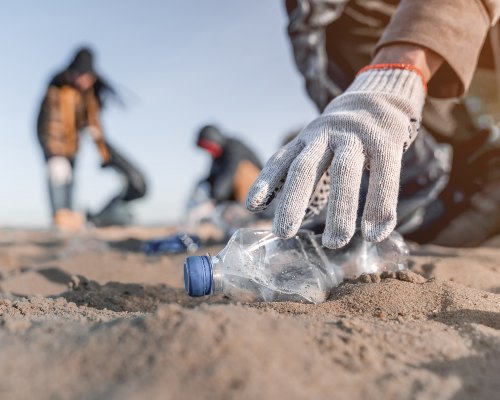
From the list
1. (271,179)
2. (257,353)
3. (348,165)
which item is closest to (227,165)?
(271,179)

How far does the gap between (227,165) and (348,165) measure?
4901 mm

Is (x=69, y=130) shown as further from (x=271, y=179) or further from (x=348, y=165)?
(x=348, y=165)

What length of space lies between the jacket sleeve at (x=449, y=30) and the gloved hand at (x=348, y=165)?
0.33m

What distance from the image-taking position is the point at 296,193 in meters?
1.45

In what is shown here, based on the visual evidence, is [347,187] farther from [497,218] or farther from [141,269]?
[497,218]

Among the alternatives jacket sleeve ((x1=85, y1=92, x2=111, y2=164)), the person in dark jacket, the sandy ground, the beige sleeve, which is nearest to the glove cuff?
the beige sleeve

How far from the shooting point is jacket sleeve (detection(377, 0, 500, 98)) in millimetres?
1823

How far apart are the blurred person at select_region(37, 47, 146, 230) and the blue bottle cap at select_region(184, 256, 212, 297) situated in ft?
19.2

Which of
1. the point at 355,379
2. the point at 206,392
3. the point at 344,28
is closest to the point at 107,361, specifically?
the point at 206,392

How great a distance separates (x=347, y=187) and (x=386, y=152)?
0.55 ft

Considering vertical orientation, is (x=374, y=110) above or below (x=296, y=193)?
above

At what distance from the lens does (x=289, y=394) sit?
764 mm

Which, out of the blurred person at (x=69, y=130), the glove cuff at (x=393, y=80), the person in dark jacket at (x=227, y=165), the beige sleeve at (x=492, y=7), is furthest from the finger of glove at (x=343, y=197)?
the blurred person at (x=69, y=130)

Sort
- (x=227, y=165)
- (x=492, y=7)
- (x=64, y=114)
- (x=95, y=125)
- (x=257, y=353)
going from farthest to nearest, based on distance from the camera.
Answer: (x=95, y=125)
(x=64, y=114)
(x=227, y=165)
(x=492, y=7)
(x=257, y=353)
